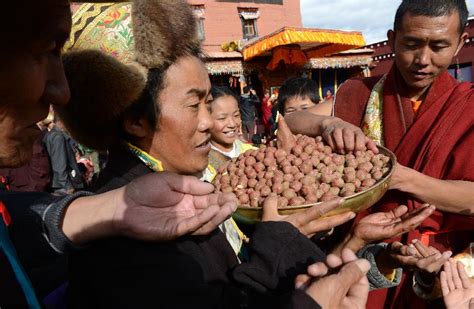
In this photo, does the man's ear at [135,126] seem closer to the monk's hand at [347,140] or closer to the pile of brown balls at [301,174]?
the pile of brown balls at [301,174]

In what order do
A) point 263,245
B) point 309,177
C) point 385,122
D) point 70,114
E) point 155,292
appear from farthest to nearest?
point 385,122 < point 309,177 < point 70,114 < point 263,245 < point 155,292

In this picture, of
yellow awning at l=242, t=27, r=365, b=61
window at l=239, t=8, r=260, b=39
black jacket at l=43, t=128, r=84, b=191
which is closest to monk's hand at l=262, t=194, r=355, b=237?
black jacket at l=43, t=128, r=84, b=191

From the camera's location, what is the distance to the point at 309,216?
4.42ft

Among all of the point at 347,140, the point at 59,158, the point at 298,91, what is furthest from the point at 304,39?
the point at 347,140

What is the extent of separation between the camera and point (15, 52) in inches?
29.5

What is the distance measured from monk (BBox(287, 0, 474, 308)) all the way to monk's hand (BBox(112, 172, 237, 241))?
31.3 inches

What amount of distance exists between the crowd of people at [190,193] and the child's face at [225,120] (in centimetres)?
122

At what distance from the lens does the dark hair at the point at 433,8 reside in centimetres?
177

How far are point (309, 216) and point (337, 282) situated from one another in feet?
1.42

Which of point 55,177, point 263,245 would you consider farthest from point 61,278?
point 55,177

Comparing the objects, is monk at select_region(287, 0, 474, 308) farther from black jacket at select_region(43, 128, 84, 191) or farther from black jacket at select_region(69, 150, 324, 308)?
black jacket at select_region(43, 128, 84, 191)

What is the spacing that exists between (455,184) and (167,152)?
1.26 m

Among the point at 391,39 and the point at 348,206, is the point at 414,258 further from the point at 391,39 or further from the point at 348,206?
the point at 391,39

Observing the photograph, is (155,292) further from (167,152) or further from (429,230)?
(429,230)
